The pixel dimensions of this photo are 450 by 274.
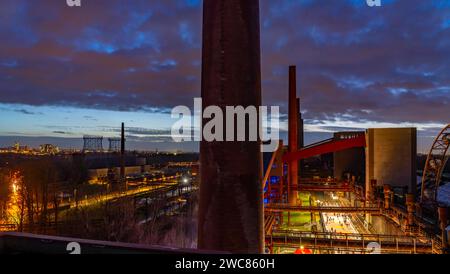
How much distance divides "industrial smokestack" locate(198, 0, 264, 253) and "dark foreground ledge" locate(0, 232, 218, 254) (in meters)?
2.58

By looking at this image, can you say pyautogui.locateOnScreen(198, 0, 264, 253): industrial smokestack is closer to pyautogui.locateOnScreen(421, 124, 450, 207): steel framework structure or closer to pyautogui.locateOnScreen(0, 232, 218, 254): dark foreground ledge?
pyautogui.locateOnScreen(0, 232, 218, 254): dark foreground ledge

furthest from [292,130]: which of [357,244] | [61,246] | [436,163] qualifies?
[61,246]

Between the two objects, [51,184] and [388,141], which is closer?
[388,141]

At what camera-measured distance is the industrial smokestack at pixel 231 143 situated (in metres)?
4.83

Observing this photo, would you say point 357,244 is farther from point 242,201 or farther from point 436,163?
point 436,163

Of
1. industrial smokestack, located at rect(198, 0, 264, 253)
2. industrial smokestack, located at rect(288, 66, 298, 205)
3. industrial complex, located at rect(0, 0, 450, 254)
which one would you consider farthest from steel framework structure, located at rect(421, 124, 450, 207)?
industrial smokestack, located at rect(198, 0, 264, 253)

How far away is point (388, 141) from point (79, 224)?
61.8 feet

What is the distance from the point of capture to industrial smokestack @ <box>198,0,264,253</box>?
4832 millimetres

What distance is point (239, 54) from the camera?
15.9 ft

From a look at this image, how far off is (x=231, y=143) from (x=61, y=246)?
2.99 m

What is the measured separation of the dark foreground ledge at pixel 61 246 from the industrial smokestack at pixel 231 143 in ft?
8.47

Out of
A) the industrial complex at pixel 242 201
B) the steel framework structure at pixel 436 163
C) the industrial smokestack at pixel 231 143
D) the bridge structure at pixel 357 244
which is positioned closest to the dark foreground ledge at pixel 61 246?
the industrial complex at pixel 242 201

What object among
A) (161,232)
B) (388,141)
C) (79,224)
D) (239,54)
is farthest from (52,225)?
(388,141)
